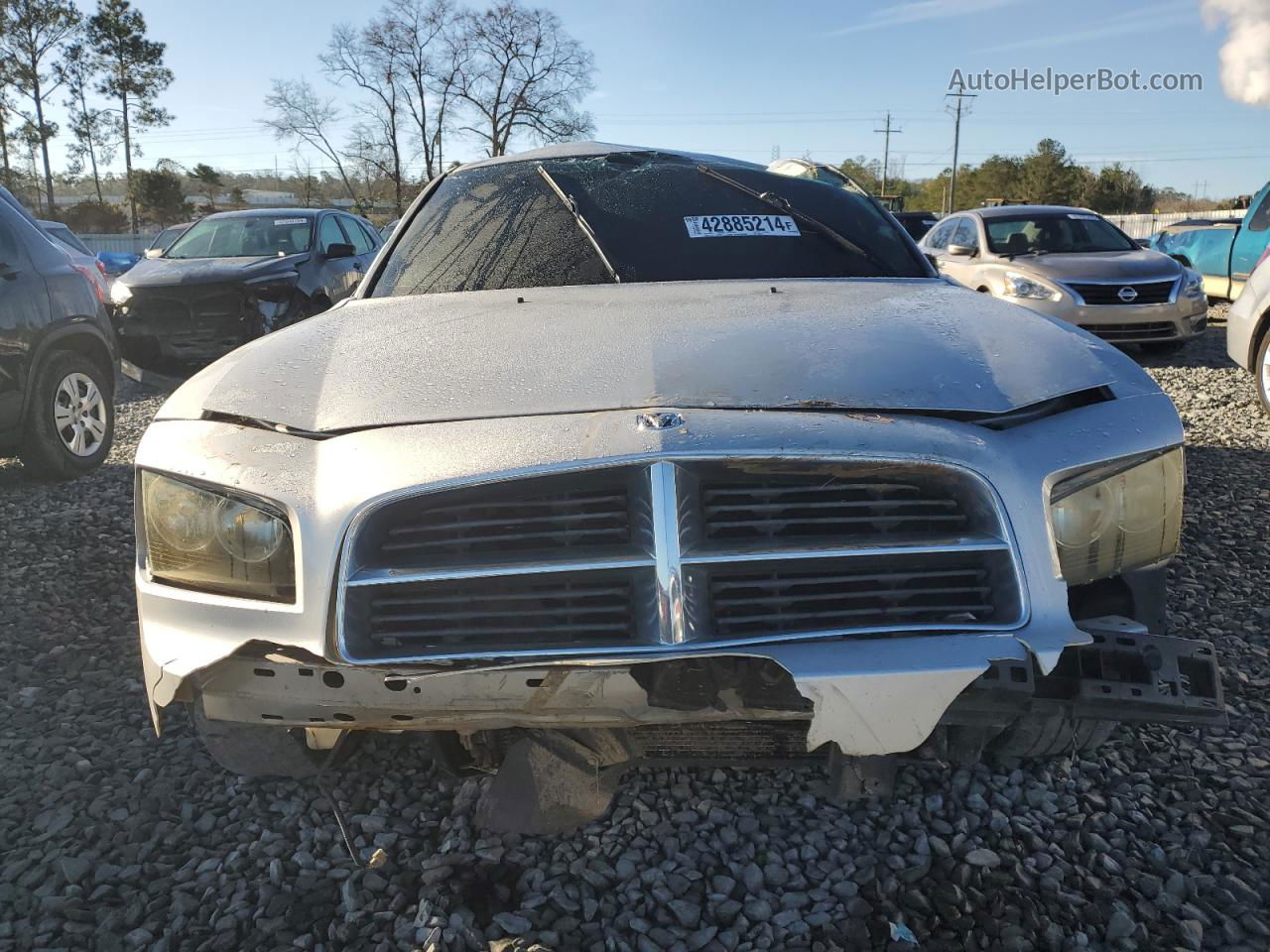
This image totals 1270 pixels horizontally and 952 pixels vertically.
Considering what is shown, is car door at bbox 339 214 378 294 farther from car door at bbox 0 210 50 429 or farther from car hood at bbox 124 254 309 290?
car door at bbox 0 210 50 429

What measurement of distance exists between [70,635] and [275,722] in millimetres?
2223

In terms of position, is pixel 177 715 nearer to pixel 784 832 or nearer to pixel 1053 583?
pixel 784 832

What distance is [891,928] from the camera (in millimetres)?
1846

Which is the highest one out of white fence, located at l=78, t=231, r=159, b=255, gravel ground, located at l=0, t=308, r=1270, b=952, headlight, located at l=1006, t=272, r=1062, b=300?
white fence, located at l=78, t=231, r=159, b=255

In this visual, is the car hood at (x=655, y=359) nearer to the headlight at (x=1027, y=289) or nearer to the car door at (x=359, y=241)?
the headlight at (x=1027, y=289)

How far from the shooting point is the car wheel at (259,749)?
6.62ft

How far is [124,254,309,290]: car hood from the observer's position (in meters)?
8.37

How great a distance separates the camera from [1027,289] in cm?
881

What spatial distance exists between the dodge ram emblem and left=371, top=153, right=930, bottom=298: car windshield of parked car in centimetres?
119

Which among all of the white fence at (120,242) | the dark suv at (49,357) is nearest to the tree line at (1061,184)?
the white fence at (120,242)

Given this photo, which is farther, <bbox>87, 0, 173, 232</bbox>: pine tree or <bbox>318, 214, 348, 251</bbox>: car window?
<bbox>87, 0, 173, 232</bbox>: pine tree

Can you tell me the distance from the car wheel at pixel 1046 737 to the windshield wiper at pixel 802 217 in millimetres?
1548

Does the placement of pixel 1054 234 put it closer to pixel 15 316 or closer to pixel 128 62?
pixel 15 316

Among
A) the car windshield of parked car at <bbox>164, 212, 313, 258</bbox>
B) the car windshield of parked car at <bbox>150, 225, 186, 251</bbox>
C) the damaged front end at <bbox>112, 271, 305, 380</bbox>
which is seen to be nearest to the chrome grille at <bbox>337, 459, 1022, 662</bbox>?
the damaged front end at <bbox>112, 271, 305, 380</bbox>
